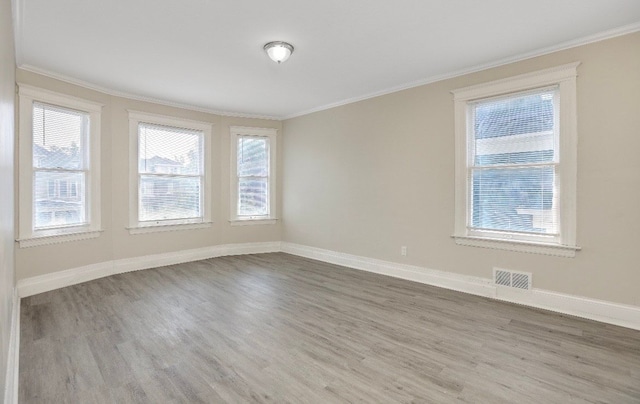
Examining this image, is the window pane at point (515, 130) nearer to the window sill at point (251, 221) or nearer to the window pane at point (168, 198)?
the window sill at point (251, 221)

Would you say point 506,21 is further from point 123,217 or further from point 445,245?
point 123,217

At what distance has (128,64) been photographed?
367cm

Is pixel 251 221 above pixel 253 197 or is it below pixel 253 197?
below

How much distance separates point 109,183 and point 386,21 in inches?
170

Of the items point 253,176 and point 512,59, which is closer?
point 512,59

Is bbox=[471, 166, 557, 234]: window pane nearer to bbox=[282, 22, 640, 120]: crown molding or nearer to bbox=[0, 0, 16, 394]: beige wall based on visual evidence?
bbox=[282, 22, 640, 120]: crown molding

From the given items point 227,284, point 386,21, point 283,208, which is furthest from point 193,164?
point 386,21

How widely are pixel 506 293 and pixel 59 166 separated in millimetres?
5704

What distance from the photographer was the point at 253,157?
20.2 feet

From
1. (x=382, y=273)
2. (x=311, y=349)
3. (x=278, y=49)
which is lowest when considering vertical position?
(x=311, y=349)

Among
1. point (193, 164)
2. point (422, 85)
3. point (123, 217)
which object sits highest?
point (422, 85)

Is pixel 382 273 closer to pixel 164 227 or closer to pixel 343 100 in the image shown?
pixel 343 100

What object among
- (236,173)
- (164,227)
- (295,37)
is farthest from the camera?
Answer: (236,173)

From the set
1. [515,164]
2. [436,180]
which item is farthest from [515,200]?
[436,180]
